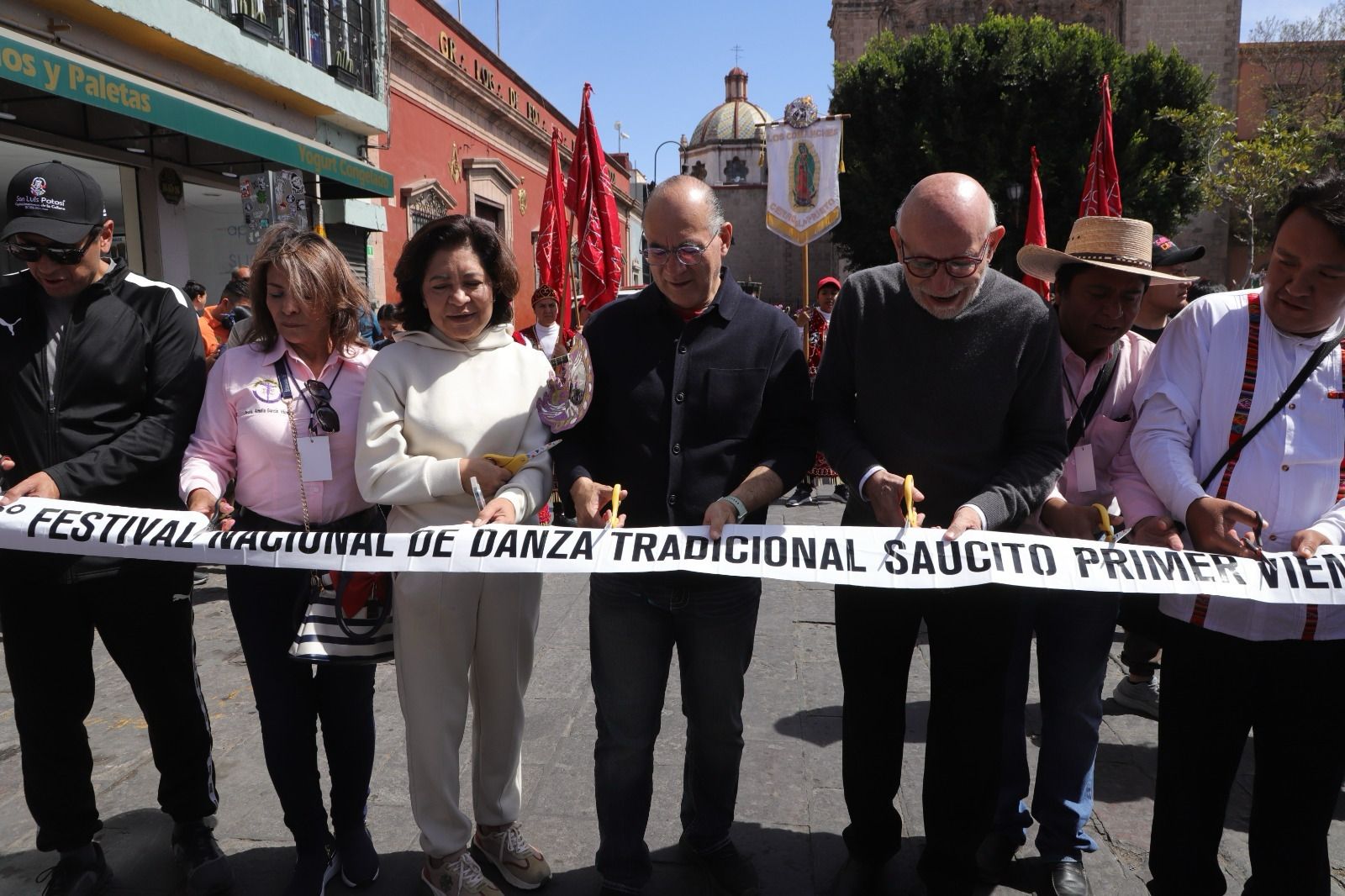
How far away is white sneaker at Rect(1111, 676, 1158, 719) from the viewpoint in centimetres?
409

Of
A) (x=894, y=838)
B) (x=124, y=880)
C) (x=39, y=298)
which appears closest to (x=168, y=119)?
(x=39, y=298)

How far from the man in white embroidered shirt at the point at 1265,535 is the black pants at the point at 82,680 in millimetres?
2751

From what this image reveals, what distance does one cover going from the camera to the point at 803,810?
3.18m

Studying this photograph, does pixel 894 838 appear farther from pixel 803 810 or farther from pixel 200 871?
pixel 200 871

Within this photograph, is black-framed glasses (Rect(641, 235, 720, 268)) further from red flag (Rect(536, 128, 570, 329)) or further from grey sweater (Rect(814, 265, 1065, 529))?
red flag (Rect(536, 128, 570, 329))

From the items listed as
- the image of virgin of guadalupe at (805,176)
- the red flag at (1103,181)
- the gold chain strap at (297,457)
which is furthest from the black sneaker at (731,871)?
the image of virgin of guadalupe at (805,176)

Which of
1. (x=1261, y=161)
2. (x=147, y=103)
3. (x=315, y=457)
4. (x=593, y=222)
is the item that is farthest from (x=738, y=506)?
(x=1261, y=161)

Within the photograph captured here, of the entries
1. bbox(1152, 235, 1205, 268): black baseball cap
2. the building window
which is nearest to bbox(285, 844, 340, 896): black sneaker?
bbox(1152, 235, 1205, 268): black baseball cap

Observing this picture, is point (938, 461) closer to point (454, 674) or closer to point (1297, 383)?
point (1297, 383)

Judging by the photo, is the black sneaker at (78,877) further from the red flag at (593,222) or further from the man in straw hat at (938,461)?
the red flag at (593,222)

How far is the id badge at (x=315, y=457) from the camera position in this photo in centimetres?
252

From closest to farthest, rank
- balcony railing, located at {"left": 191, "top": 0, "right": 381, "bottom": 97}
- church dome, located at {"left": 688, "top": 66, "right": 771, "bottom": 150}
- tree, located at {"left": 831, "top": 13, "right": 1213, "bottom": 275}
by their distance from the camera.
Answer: balcony railing, located at {"left": 191, "top": 0, "right": 381, "bottom": 97} → tree, located at {"left": 831, "top": 13, "right": 1213, "bottom": 275} → church dome, located at {"left": 688, "top": 66, "right": 771, "bottom": 150}

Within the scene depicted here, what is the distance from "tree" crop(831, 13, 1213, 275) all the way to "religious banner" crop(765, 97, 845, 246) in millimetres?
17250

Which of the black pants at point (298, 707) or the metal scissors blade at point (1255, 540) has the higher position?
the metal scissors blade at point (1255, 540)
